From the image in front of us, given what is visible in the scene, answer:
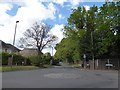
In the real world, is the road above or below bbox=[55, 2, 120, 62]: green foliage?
below

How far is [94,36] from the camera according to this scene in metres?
58.6

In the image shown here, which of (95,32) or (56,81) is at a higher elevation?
(95,32)

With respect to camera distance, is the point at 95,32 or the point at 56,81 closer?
the point at 56,81

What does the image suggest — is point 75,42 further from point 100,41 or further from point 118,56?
point 118,56

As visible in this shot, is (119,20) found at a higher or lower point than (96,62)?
higher

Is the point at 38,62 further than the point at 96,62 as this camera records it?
Yes

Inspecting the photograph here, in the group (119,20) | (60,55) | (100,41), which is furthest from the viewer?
(60,55)

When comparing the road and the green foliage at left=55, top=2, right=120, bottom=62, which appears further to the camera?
the green foliage at left=55, top=2, right=120, bottom=62

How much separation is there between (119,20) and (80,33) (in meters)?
10.5

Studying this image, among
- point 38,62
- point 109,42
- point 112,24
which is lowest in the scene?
point 38,62

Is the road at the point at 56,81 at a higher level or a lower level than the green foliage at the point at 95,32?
lower

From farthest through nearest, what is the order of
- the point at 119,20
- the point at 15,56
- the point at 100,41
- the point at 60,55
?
the point at 60,55
the point at 15,56
the point at 100,41
the point at 119,20

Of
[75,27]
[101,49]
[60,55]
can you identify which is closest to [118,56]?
[101,49]

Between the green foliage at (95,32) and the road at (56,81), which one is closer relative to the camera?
the road at (56,81)
